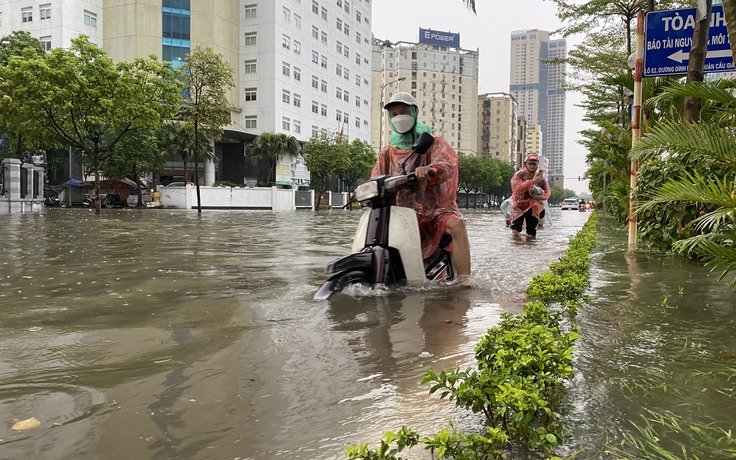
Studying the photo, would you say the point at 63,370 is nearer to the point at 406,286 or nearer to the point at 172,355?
the point at 172,355

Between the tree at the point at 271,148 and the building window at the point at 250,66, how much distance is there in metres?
6.18

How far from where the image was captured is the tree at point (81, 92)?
22750mm

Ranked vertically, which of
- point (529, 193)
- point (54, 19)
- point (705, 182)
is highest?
point (54, 19)

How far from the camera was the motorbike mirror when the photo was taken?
5040 millimetres

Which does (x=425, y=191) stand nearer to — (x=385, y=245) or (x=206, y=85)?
(x=385, y=245)

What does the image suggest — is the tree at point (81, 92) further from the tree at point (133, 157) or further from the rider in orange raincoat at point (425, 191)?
the rider in orange raincoat at point (425, 191)

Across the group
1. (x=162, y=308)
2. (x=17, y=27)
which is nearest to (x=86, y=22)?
(x=17, y=27)

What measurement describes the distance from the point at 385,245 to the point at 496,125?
440ft

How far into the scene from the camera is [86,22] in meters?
45.0

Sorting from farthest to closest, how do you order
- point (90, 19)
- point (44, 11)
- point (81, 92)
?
point (90, 19) → point (44, 11) → point (81, 92)

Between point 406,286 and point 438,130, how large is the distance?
11904 centimetres

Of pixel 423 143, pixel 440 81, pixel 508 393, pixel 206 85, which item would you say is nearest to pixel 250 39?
pixel 206 85

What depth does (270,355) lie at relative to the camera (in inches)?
123

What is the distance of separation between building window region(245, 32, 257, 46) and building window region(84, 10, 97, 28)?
11.9 m
